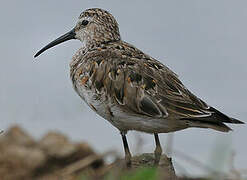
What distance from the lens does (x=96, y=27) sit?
1128 centimetres

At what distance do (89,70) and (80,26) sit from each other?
219cm

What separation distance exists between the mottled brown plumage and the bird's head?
89cm

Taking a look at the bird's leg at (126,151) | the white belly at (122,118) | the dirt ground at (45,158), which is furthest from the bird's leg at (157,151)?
the dirt ground at (45,158)

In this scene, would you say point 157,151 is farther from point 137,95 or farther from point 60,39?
point 60,39

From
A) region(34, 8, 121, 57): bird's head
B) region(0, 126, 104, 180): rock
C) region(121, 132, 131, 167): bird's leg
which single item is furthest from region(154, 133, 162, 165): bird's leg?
region(0, 126, 104, 180): rock

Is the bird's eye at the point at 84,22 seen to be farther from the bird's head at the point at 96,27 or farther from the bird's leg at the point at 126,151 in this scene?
the bird's leg at the point at 126,151

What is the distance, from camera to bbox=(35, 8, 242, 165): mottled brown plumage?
8.92 metres

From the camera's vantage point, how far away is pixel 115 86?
30.7ft

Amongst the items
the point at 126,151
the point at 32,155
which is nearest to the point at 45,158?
the point at 32,155

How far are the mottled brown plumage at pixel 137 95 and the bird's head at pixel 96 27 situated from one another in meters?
0.89

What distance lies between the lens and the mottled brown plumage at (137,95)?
29.3 ft

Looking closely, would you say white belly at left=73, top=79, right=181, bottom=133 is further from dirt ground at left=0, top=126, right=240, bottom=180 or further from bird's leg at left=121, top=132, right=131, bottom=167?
dirt ground at left=0, top=126, right=240, bottom=180

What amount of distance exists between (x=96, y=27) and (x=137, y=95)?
103 inches

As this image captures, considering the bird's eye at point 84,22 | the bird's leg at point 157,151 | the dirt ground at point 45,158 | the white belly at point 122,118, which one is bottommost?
the bird's leg at point 157,151
